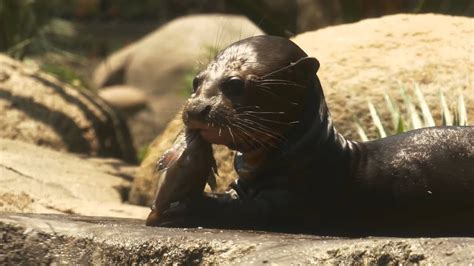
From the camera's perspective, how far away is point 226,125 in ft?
14.5

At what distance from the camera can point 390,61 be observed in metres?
6.99

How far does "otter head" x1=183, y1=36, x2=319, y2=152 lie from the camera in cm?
443

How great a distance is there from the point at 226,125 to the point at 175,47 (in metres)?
12.5

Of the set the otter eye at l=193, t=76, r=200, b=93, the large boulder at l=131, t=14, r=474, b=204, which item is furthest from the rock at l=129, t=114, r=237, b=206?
the otter eye at l=193, t=76, r=200, b=93

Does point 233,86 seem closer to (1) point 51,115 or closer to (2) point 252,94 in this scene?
(2) point 252,94

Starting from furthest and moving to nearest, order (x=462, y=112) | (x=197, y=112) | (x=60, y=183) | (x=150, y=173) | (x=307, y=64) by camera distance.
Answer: (x=150, y=173)
(x=60, y=183)
(x=462, y=112)
(x=307, y=64)
(x=197, y=112)

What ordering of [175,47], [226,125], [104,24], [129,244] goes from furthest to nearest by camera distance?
1. [104,24]
2. [175,47]
3. [226,125]
4. [129,244]

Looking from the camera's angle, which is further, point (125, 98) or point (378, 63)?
point (125, 98)

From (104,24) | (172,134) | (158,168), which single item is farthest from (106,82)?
(158,168)

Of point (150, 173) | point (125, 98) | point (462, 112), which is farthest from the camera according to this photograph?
point (125, 98)

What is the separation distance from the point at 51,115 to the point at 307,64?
13.9ft

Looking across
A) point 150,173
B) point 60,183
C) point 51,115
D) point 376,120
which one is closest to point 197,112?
point 376,120

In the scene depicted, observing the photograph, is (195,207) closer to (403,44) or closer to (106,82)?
(403,44)

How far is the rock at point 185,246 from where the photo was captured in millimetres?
3404
